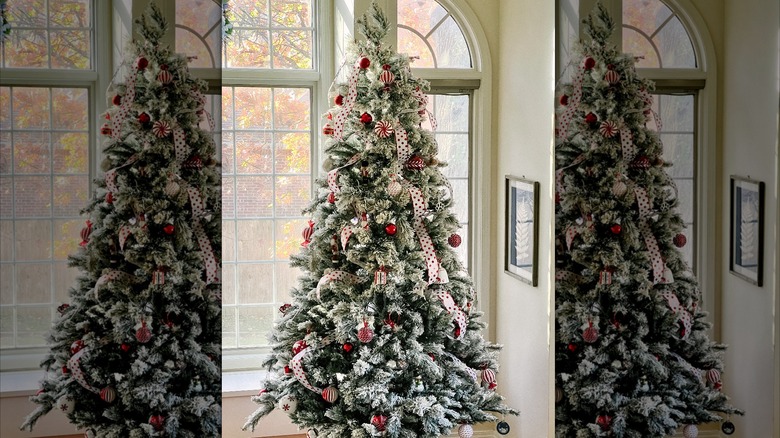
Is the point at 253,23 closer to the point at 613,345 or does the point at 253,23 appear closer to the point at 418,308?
the point at 418,308

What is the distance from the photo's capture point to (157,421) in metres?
4.39

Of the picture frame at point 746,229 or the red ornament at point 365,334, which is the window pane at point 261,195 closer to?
the red ornament at point 365,334

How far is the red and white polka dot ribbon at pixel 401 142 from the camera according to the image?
5676mm

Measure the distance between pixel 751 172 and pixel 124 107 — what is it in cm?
295

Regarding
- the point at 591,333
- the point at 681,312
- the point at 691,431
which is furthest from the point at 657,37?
the point at 691,431

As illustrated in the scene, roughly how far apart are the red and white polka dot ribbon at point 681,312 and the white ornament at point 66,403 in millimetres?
2874

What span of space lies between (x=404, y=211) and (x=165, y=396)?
1.94 metres

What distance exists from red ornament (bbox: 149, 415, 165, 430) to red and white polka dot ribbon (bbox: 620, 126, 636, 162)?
256 centimetres

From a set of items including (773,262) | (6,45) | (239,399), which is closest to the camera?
(6,45)

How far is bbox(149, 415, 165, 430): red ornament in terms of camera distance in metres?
4.39

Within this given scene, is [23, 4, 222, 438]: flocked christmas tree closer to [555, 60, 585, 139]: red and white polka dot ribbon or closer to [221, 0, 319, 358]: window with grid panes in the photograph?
[555, 60, 585, 139]: red and white polka dot ribbon

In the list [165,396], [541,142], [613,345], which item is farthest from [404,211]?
[165,396]

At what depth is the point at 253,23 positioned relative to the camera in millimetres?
7020

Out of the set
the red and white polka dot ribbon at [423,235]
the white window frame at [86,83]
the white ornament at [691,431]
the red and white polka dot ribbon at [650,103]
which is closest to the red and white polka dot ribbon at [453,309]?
the red and white polka dot ribbon at [423,235]
